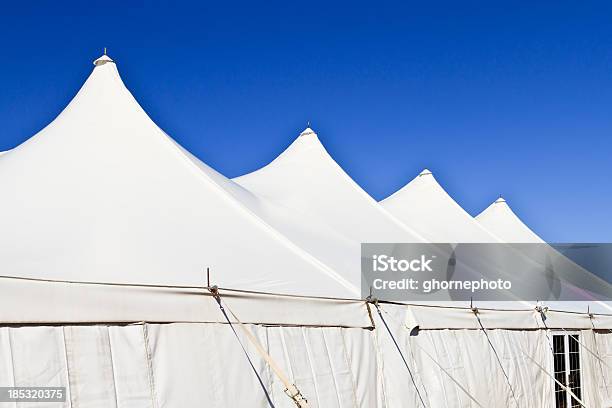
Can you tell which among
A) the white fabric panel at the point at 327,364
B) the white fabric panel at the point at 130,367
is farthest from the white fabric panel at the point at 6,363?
Answer: the white fabric panel at the point at 327,364

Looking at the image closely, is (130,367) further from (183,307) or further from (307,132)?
(307,132)

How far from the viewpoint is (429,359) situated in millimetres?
5902

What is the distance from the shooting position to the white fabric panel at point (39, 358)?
3.09 metres

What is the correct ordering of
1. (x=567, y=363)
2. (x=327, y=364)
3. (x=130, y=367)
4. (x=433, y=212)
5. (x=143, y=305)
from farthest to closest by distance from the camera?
(x=433, y=212)
(x=567, y=363)
(x=327, y=364)
(x=143, y=305)
(x=130, y=367)

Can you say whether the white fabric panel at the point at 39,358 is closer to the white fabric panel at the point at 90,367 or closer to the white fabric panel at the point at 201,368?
the white fabric panel at the point at 90,367

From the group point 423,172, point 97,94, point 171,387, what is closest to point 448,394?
point 171,387

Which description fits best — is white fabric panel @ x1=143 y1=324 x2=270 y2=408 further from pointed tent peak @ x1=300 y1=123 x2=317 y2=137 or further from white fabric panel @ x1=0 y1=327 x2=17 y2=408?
pointed tent peak @ x1=300 y1=123 x2=317 y2=137

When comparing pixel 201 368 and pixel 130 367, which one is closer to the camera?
pixel 130 367

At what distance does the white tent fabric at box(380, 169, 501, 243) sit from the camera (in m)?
12.8

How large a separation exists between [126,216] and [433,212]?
9.58m

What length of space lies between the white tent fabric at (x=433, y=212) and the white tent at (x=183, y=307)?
4.63 metres

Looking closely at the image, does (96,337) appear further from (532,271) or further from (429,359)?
(532,271)

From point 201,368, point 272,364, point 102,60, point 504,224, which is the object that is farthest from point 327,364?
point 504,224

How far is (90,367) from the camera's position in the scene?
11.0 feet
